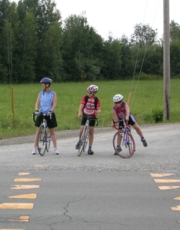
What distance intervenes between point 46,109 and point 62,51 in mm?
86593

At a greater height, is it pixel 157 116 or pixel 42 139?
pixel 42 139

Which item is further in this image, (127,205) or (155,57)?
(155,57)

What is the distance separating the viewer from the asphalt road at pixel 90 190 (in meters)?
6.44

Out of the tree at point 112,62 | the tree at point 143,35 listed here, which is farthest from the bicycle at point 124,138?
the tree at point 143,35

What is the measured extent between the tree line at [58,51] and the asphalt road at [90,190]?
6819 centimetres

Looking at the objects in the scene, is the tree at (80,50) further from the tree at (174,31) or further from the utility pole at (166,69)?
the utility pole at (166,69)

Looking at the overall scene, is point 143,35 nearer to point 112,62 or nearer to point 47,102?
point 112,62

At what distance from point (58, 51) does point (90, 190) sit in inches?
3364

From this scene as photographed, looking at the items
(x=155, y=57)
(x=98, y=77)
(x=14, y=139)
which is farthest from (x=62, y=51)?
(x=14, y=139)

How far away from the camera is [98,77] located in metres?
100

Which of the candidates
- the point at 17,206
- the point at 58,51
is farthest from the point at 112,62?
the point at 17,206

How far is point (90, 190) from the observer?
8172 mm

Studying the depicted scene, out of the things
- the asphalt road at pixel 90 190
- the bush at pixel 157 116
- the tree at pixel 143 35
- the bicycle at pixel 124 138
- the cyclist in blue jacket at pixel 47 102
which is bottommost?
the bush at pixel 157 116

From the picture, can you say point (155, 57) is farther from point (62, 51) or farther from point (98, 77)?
point (62, 51)
